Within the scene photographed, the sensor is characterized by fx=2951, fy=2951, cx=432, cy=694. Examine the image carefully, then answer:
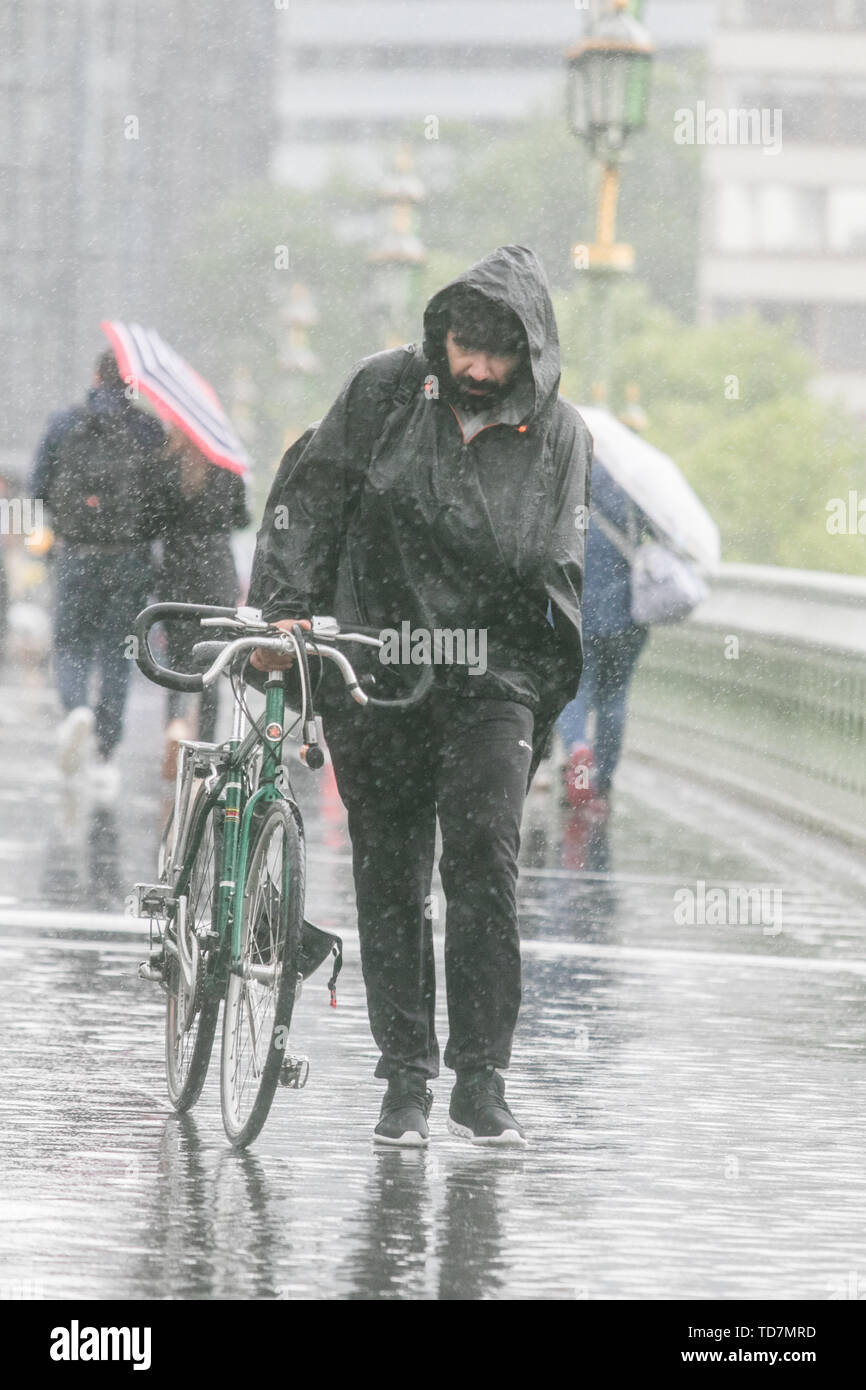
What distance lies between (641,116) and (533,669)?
39.1 ft

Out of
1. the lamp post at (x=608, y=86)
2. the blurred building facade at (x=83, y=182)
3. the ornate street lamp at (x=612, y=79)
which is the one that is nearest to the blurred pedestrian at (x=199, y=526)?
the lamp post at (x=608, y=86)

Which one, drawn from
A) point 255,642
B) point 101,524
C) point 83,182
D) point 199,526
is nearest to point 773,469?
point 101,524

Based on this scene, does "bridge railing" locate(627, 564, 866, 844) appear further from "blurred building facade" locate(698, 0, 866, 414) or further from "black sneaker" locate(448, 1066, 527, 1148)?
"blurred building facade" locate(698, 0, 866, 414)

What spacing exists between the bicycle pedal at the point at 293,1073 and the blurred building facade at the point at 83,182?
9092cm

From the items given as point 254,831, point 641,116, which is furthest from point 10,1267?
point 641,116

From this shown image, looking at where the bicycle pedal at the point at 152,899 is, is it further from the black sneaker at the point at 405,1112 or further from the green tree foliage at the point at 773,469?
the green tree foliage at the point at 773,469

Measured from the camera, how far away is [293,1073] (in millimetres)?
5855

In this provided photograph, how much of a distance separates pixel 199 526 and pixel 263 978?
6178 mm

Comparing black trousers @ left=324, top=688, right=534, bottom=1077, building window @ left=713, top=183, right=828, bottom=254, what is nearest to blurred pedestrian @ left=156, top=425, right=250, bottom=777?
black trousers @ left=324, top=688, right=534, bottom=1077

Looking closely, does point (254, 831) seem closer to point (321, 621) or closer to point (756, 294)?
point (321, 621)

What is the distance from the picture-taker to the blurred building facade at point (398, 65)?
13700 cm

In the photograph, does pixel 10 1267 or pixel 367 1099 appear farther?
pixel 367 1099

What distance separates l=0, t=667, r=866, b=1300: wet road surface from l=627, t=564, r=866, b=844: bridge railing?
2.71m

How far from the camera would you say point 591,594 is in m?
13.4
